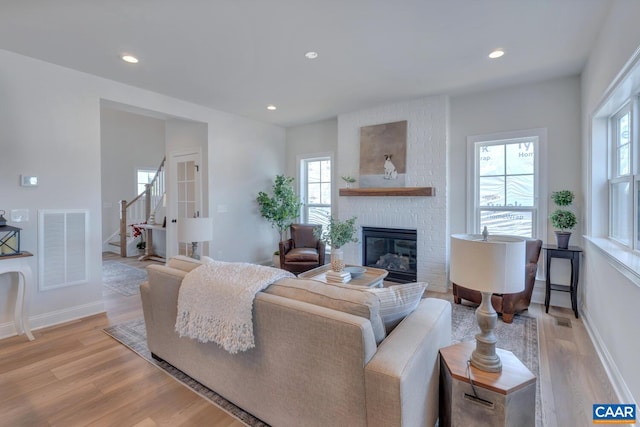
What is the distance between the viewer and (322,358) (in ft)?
4.51

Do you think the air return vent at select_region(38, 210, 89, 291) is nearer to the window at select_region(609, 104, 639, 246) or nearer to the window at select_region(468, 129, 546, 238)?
the window at select_region(468, 129, 546, 238)

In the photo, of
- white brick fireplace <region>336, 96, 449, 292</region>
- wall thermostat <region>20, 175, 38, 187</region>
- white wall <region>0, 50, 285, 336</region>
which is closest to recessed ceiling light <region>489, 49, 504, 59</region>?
white brick fireplace <region>336, 96, 449, 292</region>

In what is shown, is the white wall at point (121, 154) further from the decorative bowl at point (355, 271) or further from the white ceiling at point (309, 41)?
the decorative bowl at point (355, 271)

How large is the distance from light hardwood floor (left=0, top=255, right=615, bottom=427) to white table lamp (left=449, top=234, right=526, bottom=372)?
850mm

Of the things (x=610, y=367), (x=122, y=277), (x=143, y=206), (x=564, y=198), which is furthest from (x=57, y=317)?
(x=564, y=198)

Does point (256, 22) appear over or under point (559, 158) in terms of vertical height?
over

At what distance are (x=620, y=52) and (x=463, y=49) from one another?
1.19 m

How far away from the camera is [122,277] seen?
5.03 metres

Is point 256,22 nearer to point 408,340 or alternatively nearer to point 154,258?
point 408,340

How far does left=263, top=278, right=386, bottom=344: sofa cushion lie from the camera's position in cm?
141

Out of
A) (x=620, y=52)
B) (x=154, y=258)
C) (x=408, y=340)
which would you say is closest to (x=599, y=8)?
(x=620, y=52)

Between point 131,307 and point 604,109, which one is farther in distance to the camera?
point 131,307

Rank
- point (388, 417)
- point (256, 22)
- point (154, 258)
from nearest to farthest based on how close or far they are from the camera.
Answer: point (388, 417), point (256, 22), point (154, 258)

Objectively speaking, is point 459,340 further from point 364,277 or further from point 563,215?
point 563,215
